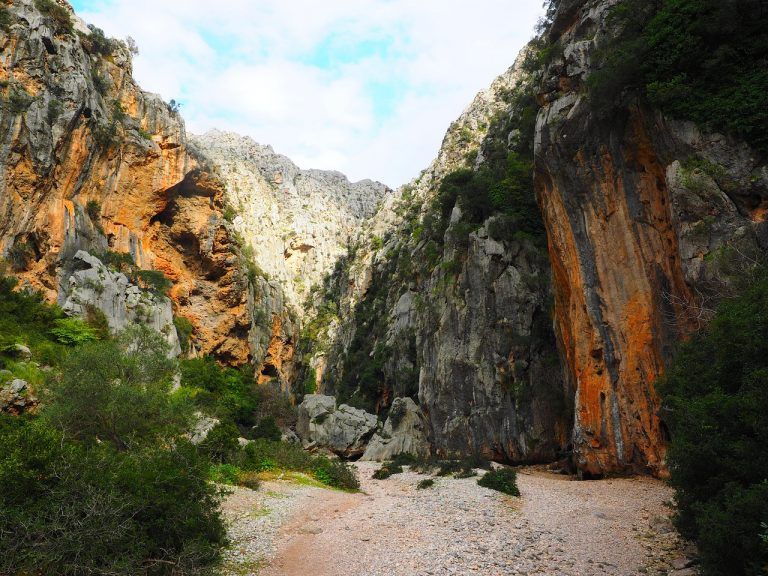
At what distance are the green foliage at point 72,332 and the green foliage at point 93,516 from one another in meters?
19.2

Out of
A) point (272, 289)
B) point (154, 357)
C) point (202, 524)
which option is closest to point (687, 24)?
point (202, 524)

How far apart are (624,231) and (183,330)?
33485 millimetres

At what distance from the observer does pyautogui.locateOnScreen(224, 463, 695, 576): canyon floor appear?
25.7ft

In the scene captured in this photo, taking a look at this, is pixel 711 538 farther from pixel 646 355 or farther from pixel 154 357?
pixel 154 357

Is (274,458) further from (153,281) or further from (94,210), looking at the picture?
(94,210)

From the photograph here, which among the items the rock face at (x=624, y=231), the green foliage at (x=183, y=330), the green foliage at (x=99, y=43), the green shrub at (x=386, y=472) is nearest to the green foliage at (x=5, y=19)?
the green foliage at (x=99, y=43)

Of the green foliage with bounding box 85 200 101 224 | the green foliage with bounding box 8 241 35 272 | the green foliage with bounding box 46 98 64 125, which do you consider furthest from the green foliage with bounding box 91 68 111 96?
the green foliage with bounding box 8 241 35 272

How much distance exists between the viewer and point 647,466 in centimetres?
1517

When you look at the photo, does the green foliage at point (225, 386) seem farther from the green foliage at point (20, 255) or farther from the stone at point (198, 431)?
the green foliage at point (20, 255)

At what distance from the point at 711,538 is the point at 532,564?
3.17 m

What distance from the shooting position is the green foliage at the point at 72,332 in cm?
2372

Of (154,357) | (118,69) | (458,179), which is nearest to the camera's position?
(154,357)

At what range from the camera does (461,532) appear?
10031 millimetres

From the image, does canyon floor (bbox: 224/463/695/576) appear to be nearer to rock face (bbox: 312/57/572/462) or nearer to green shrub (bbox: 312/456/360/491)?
green shrub (bbox: 312/456/360/491)
